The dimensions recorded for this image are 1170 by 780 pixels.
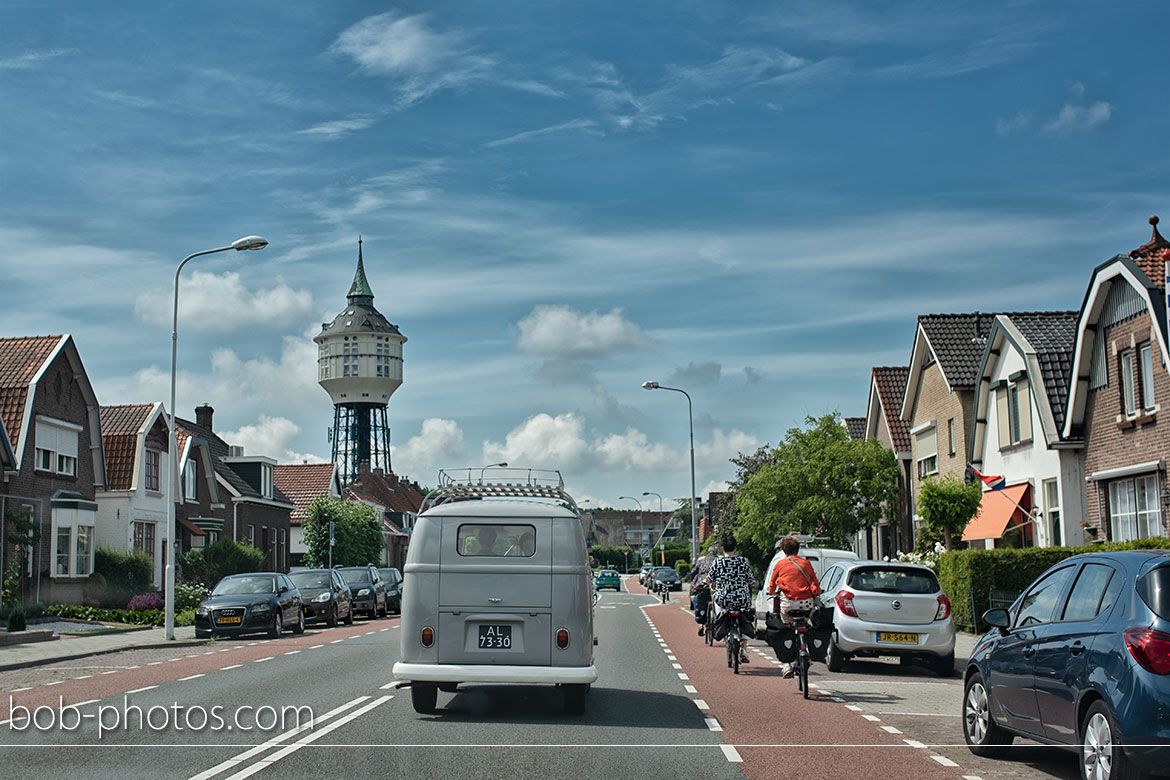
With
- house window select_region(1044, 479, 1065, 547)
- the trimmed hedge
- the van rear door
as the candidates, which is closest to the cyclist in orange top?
the van rear door

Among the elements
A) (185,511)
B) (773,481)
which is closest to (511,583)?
(773,481)

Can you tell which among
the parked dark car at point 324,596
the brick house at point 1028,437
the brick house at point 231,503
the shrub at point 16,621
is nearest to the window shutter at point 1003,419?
the brick house at point 1028,437

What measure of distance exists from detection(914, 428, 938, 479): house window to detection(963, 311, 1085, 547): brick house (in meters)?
4.25

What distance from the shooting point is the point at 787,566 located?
591 inches

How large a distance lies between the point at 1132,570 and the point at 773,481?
3108 cm

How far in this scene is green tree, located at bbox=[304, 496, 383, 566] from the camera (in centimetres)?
6088

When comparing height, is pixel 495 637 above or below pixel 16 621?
above

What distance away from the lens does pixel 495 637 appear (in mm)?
→ 11984

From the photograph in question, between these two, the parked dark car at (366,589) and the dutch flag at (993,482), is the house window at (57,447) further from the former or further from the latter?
the dutch flag at (993,482)

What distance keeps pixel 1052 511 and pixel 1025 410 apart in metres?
2.75

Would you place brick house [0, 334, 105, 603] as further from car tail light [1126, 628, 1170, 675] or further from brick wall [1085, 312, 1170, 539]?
car tail light [1126, 628, 1170, 675]

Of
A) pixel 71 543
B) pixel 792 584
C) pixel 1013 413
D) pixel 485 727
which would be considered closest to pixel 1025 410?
pixel 1013 413

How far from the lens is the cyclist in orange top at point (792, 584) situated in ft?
48.1

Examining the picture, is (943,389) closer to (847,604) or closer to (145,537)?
(847,604)
